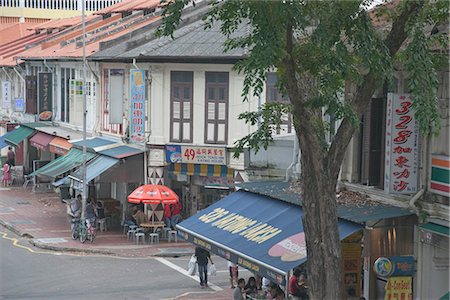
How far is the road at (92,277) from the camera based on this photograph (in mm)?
23625

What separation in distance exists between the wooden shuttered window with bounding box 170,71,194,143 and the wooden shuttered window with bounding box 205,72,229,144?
0.63 metres

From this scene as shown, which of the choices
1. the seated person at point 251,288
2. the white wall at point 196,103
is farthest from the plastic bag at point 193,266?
the white wall at point 196,103

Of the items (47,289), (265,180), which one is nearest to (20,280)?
(47,289)

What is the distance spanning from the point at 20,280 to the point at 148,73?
1040cm

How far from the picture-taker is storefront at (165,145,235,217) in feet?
106

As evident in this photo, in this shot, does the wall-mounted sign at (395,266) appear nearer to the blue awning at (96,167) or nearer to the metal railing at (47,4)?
the blue awning at (96,167)

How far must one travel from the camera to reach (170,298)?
76.5 feet

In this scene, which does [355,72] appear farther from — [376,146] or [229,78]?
[229,78]

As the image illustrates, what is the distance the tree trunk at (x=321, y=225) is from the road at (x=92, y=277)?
9.00 meters

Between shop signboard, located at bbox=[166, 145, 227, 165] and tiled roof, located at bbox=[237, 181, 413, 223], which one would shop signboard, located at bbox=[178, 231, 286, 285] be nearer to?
tiled roof, located at bbox=[237, 181, 413, 223]

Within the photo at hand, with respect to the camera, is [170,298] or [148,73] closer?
[170,298]

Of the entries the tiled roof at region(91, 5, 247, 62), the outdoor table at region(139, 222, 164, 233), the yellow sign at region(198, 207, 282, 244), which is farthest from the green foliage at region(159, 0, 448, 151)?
the outdoor table at region(139, 222, 164, 233)

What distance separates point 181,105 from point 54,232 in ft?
20.4

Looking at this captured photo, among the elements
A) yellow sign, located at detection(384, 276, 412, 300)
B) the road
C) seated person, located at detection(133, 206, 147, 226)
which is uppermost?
yellow sign, located at detection(384, 276, 412, 300)
